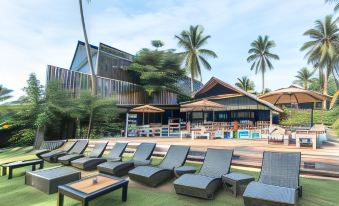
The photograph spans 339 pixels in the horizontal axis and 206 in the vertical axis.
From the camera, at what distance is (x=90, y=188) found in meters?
4.39

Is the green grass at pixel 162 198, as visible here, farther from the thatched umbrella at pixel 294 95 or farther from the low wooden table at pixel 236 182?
the thatched umbrella at pixel 294 95

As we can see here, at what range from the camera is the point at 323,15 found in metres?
30.9

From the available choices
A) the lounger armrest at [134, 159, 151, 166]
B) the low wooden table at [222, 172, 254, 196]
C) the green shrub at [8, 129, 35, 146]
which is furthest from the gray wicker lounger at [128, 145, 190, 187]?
the green shrub at [8, 129, 35, 146]

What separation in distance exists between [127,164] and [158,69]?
19328 millimetres

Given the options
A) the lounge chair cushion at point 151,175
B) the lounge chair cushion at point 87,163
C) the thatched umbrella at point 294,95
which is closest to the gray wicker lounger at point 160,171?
the lounge chair cushion at point 151,175

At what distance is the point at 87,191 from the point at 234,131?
11576mm

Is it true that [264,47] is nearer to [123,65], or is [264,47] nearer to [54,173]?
[123,65]

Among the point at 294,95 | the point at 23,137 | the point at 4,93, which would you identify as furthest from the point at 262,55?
the point at 4,93

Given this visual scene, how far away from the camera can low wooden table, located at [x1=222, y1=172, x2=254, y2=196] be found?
15.4 ft

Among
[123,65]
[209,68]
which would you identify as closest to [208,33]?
[209,68]

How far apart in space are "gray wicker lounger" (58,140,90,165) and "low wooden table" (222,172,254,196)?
551 cm

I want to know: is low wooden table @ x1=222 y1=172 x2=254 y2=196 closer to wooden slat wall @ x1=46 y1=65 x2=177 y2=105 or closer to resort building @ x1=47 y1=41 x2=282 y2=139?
resort building @ x1=47 y1=41 x2=282 y2=139

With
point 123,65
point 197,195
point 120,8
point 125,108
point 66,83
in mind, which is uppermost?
point 120,8

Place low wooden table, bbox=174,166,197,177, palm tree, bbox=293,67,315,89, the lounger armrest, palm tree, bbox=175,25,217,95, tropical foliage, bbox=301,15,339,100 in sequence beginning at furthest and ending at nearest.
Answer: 1. palm tree, bbox=293,67,315,89
2. palm tree, bbox=175,25,217,95
3. tropical foliage, bbox=301,15,339,100
4. the lounger armrest
5. low wooden table, bbox=174,166,197,177
